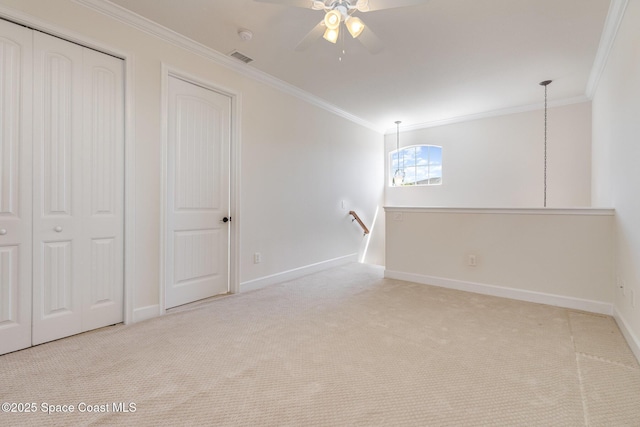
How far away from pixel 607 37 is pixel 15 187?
16.4 ft

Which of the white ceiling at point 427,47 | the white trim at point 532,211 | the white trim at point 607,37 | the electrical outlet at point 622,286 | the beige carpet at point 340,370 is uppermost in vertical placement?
the white ceiling at point 427,47

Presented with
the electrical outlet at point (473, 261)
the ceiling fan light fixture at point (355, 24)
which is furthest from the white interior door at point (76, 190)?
the electrical outlet at point (473, 261)

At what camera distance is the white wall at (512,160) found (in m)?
4.25

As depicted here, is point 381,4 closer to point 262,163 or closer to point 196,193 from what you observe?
point 262,163

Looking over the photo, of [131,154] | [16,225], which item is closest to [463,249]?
[131,154]

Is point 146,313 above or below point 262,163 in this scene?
below

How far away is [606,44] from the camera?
2.71 meters

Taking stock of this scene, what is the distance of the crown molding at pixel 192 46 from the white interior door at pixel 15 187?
0.60 metres

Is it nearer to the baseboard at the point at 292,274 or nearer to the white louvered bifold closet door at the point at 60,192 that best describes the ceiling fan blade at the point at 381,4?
the white louvered bifold closet door at the point at 60,192

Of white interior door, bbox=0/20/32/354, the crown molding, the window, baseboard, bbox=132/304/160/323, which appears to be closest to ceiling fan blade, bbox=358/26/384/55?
the crown molding

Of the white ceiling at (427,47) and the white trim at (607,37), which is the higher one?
the white ceiling at (427,47)

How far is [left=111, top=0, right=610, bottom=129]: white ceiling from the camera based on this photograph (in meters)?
2.33

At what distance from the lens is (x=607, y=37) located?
2611 millimetres

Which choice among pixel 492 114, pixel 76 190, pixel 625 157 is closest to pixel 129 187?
pixel 76 190
